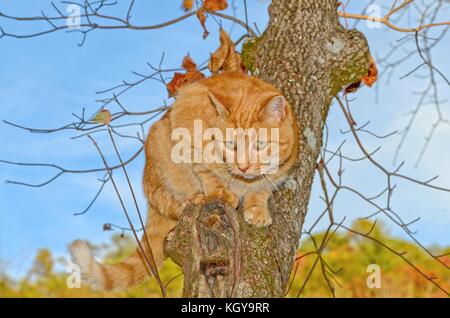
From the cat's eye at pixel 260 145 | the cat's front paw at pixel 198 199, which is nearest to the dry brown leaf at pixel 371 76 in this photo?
the cat's eye at pixel 260 145

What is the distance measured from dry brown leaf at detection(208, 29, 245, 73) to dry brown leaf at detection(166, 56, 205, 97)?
12 centimetres

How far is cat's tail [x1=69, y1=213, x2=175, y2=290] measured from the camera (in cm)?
315

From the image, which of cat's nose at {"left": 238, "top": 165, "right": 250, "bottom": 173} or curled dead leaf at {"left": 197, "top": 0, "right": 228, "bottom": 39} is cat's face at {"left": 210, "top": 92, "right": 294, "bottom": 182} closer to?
cat's nose at {"left": 238, "top": 165, "right": 250, "bottom": 173}

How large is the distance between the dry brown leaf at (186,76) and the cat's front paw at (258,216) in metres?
1.30

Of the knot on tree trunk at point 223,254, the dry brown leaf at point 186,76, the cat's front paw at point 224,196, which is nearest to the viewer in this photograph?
the knot on tree trunk at point 223,254

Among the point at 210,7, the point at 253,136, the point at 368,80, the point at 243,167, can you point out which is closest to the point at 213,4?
the point at 210,7

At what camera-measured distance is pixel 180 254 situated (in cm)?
267

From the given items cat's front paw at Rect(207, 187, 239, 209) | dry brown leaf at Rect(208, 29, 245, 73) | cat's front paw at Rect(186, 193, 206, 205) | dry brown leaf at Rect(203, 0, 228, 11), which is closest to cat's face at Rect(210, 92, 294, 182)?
cat's front paw at Rect(207, 187, 239, 209)

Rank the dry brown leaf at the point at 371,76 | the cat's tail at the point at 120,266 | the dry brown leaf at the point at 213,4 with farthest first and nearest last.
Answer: the dry brown leaf at the point at 213,4 < the dry brown leaf at the point at 371,76 < the cat's tail at the point at 120,266

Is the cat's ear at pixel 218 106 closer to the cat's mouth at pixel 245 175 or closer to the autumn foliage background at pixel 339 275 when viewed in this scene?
the cat's mouth at pixel 245 175

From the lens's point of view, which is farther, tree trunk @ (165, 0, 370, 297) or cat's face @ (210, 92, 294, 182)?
cat's face @ (210, 92, 294, 182)

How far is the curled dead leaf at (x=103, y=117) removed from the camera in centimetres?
318

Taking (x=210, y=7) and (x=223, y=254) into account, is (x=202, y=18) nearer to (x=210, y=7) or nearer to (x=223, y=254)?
(x=210, y=7)
